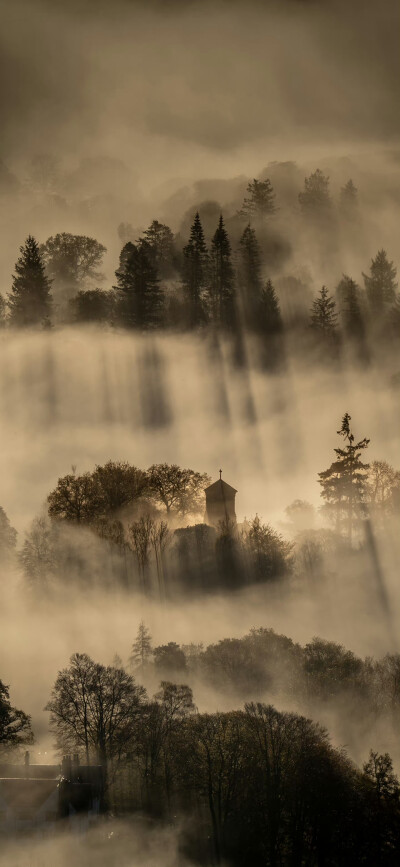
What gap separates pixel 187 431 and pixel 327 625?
28002 mm

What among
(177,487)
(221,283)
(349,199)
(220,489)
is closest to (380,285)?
(221,283)

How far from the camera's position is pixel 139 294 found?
117938 millimetres

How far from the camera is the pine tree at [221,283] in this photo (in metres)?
120

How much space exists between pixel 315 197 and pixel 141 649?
96.4 metres

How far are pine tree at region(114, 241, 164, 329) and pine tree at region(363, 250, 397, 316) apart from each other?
2798 centimetres

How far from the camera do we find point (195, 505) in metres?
102

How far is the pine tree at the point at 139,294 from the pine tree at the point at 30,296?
819 cm

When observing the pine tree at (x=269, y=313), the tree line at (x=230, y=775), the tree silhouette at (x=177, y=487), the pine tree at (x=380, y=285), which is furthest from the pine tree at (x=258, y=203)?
the tree line at (x=230, y=775)

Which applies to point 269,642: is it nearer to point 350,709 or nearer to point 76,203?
point 350,709

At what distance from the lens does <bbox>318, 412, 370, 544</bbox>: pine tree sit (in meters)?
106

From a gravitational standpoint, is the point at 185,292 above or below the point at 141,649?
above

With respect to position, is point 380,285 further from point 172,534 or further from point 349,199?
point 172,534

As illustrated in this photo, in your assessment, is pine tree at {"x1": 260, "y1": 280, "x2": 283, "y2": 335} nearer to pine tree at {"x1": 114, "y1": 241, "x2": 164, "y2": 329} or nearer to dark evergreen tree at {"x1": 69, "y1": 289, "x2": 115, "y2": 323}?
pine tree at {"x1": 114, "y1": 241, "x2": 164, "y2": 329}

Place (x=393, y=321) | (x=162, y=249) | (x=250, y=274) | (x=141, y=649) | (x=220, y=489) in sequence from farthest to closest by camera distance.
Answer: (x=162, y=249) < (x=393, y=321) < (x=250, y=274) < (x=220, y=489) < (x=141, y=649)
